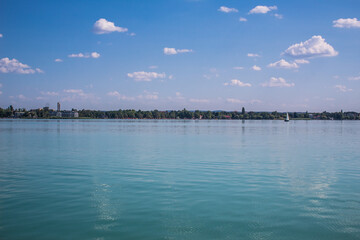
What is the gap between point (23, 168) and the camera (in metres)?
21.3

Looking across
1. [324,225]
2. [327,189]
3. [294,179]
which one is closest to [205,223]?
[324,225]

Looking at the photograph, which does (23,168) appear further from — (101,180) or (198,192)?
(198,192)

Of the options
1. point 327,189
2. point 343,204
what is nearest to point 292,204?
point 343,204

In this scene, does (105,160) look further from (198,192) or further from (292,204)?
(292,204)

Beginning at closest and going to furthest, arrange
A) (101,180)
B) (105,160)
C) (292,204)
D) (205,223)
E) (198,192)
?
(205,223) → (292,204) → (198,192) → (101,180) → (105,160)

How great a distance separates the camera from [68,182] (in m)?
16.9

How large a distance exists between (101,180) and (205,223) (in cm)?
870

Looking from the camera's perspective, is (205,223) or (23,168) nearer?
(205,223)

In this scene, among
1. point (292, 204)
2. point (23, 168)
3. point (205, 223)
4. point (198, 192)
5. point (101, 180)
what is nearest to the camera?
point (205, 223)

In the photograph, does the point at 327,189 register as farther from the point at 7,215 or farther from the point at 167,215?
the point at 7,215

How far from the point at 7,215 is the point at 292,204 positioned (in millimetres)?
10890

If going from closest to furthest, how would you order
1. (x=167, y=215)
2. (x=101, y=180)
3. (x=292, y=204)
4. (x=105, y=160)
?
(x=167, y=215), (x=292, y=204), (x=101, y=180), (x=105, y=160)

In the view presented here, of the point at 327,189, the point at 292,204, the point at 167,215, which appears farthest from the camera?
the point at 327,189

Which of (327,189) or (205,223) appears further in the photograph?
(327,189)
